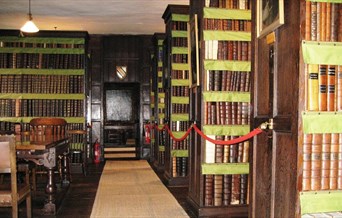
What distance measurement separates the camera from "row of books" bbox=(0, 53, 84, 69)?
26.5ft

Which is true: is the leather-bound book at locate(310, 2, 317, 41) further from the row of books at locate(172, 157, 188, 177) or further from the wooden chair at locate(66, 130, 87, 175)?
the wooden chair at locate(66, 130, 87, 175)

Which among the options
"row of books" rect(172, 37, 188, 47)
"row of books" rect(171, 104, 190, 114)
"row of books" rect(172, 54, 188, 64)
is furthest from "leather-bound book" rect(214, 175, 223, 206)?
"row of books" rect(172, 37, 188, 47)

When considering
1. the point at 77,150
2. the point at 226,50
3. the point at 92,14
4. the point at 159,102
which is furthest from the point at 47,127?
the point at 92,14

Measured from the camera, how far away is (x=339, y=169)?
247 cm

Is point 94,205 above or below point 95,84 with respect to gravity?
below

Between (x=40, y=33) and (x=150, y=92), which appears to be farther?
(x=150, y=92)

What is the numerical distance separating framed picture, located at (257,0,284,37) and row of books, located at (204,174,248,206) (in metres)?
2.10

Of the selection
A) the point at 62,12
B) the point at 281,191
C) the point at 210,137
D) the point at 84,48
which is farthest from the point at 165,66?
the point at 281,191

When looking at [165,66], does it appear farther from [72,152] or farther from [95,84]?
[95,84]

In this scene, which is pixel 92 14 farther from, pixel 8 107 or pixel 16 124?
pixel 16 124

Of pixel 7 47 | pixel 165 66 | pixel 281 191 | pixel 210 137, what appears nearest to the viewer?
pixel 281 191

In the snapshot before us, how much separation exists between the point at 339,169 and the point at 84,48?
6.59 m

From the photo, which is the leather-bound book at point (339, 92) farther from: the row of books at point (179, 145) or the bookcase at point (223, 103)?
the row of books at point (179, 145)

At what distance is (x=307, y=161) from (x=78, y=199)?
153 inches
